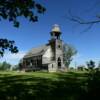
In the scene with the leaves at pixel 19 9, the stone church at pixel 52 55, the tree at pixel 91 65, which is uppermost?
the stone church at pixel 52 55

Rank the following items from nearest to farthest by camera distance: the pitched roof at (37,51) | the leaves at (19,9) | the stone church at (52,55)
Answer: the leaves at (19,9) → the stone church at (52,55) → the pitched roof at (37,51)

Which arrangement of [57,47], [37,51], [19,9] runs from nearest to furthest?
[19,9]
[57,47]
[37,51]

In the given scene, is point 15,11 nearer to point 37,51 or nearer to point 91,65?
point 91,65

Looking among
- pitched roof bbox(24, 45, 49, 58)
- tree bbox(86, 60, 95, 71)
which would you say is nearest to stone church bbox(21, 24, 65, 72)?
pitched roof bbox(24, 45, 49, 58)

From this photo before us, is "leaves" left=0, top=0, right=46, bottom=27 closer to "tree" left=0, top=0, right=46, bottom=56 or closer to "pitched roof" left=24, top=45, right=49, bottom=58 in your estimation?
"tree" left=0, top=0, right=46, bottom=56

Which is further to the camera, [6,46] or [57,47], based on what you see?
[57,47]

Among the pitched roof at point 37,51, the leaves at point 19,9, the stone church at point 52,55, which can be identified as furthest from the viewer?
the pitched roof at point 37,51

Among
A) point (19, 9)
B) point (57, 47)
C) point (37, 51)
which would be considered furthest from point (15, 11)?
point (37, 51)

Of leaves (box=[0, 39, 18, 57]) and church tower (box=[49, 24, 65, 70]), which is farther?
church tower (box=[49, 24, 65, 70])

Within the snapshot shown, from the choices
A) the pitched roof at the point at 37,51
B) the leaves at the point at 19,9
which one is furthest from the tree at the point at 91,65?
the pitched roof at the point at 37,51

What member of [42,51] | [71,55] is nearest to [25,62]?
[42,51]

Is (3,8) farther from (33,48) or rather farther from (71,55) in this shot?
(71,55)

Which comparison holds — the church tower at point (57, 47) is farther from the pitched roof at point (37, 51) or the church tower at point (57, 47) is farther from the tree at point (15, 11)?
the tree at point (15, 11)

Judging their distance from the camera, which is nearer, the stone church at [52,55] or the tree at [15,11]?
the tree at [15,11]
